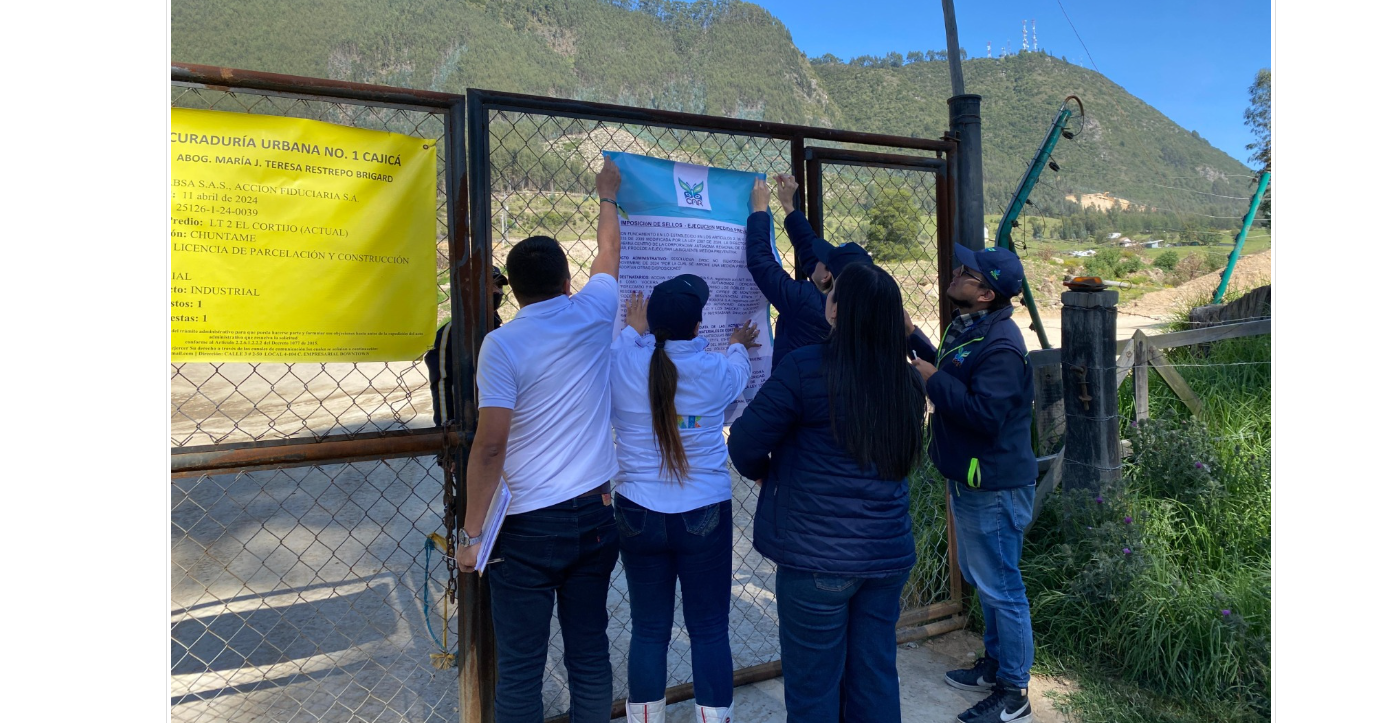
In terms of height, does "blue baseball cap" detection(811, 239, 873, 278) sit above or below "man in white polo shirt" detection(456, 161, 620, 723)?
above

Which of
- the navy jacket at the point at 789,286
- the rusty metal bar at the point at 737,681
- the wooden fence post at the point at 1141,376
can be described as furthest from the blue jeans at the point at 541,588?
the wooden fence post at the point at 1141,376

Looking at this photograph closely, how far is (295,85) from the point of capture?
2338 millimetres

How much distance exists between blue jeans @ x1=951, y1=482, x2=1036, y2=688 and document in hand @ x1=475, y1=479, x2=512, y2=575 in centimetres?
184

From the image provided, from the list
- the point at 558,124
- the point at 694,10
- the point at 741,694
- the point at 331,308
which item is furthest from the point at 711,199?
the point at 694,10

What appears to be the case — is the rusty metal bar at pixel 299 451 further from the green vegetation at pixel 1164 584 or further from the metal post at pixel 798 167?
the green vegetation at pixel 1164 584

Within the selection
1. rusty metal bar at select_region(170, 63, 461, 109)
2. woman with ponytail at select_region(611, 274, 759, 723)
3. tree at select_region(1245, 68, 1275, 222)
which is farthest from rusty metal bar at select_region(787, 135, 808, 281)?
tree at select_region(1245, 68, 1275, 222)

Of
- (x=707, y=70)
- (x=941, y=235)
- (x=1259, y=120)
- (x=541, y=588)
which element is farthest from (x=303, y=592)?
(x=707, y=70)

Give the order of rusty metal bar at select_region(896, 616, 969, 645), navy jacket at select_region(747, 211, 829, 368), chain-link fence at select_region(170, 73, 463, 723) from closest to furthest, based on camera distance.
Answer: chain-link fence at select_region(170, 73, 463, 723) → navy jacket at select_region(747, 211, 829, 368) → rusty metal bar at select_region(896, 616, 969, 645)

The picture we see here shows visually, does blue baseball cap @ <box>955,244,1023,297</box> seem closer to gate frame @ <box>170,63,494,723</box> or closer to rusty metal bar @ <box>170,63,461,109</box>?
gate frame @ <box>170,63,494,723</box>

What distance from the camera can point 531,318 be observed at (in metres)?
2.34

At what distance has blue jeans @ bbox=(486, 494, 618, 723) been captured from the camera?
2.36 m

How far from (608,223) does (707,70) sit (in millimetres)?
110245

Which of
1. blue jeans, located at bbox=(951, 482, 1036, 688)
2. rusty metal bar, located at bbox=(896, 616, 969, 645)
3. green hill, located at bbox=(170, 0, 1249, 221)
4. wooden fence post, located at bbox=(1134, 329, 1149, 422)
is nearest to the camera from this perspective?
blue jeans, located at bbox=(951, 482, 1036, 688)

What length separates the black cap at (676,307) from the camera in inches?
100
